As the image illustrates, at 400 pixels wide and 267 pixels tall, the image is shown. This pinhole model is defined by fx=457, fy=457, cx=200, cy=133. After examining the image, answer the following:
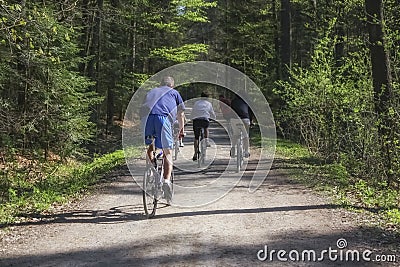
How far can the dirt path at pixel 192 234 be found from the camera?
18.6ft

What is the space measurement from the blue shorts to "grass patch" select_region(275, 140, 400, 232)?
11.4 feet

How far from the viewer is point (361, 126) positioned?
460 inches

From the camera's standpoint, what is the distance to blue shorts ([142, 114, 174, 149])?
25.2 feet

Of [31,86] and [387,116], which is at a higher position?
[31,86]

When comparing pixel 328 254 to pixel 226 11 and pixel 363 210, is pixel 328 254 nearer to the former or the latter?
pixel 363 210

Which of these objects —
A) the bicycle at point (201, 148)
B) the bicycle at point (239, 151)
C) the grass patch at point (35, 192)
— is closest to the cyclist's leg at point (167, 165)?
the grass patch at point (35, 192)

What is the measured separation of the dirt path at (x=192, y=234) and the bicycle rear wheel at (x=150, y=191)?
0.49 feet

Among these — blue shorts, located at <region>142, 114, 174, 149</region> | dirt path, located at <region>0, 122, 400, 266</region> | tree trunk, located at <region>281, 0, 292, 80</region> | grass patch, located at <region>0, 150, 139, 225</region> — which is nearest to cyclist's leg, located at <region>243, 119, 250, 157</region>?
dirt path, located at <region>0, 122, 400, 266</region>

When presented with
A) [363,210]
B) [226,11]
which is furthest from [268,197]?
[226,11]

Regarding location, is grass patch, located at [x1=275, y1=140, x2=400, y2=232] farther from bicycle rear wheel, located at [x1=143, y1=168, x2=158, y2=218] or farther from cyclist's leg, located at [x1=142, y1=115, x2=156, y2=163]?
cyclist's leg, located at [x1=142, y1=115, x2=156, y2=163]

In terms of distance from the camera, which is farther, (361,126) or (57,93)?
(57,93)

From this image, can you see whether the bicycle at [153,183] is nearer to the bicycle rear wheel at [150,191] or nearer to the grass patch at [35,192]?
the bicycle rear wheel at [150,191]

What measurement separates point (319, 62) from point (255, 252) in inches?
407

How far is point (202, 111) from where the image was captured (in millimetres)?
13188
